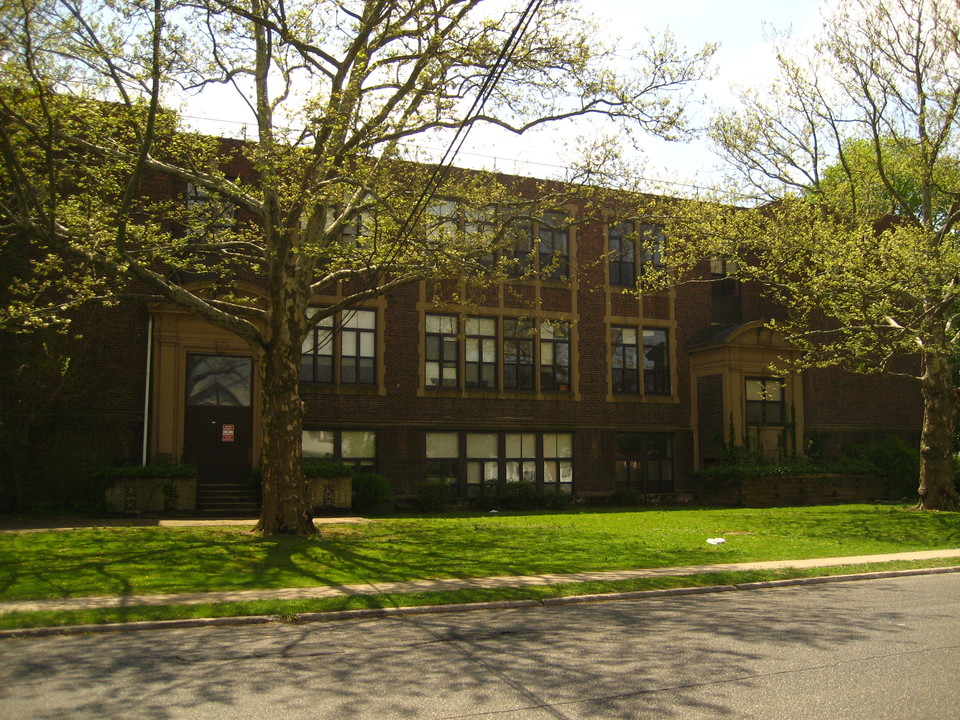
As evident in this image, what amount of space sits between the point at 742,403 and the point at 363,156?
1807cm

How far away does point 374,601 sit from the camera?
37.8 ft

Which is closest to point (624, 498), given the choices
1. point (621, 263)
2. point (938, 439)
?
point (621, 263)

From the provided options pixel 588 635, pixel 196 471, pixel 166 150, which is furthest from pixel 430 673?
pixel 196 471

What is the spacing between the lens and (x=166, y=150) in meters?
17.6

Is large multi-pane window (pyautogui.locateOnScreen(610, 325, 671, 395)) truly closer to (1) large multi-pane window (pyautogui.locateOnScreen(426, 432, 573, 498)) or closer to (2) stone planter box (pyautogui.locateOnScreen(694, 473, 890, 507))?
(1) large multi-pane window (pyautogui.locateOnScreen(426, 432, 573, 498))

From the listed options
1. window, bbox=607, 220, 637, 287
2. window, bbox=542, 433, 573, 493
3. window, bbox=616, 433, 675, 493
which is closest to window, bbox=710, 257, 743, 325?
window, bbox=607, 220, 637, 287

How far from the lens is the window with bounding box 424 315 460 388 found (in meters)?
28.0

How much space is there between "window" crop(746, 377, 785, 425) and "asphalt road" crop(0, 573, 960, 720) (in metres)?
20.4

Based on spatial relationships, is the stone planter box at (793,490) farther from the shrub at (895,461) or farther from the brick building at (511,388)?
the brick building at (511,388)

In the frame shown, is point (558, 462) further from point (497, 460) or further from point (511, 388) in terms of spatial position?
point (511, 388)

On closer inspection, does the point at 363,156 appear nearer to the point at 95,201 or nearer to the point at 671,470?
the point at 95,201

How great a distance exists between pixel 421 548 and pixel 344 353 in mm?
11179

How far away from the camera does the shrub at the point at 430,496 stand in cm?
2602

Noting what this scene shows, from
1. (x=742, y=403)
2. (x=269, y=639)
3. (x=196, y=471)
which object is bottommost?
(x=269, y=639)
